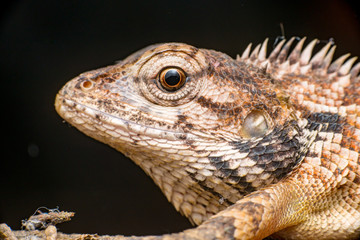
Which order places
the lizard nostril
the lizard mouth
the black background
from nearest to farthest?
1. the lizard mouth
2. the lizard nostril
3. the black background

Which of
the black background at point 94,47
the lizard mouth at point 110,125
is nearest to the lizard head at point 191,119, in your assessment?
the lizard mouth at point 110,125

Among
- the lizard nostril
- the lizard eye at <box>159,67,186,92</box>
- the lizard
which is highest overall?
the lizard eye at <box>159,67,186,92</box>

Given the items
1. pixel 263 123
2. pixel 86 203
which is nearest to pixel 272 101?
pixel 263 123

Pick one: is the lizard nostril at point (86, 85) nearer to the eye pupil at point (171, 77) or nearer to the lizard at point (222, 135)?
the lizard at point (222, 135)

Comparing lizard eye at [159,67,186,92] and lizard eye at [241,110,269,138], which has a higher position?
lizard eye at [159,67,186,92]

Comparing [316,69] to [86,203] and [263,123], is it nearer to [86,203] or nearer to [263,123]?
[263,123]

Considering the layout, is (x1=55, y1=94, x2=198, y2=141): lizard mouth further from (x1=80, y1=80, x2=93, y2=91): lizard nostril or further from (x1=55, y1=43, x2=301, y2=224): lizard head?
(x1=80, y1=80, x2=93, y2=91): lizard nostril

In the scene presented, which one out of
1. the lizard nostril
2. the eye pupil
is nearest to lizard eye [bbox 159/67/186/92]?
the eye pupil

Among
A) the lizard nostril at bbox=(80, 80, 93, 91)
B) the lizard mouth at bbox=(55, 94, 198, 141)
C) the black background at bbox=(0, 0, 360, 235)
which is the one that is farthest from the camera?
the black background at bbox=(0, 0, 360, 235)

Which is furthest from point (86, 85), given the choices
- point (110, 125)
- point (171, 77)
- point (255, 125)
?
point (255, 125)
